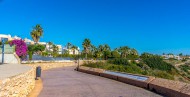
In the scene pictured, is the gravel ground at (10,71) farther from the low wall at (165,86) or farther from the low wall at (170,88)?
the low wall at (170,88)

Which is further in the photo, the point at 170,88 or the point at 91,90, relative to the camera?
the point at 91,90

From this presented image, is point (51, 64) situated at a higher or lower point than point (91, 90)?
higher

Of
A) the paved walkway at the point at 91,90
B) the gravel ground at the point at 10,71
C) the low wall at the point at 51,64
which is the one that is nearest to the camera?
the gravel ground at the point at 10,71

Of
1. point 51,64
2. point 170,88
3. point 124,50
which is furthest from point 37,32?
point 170,88

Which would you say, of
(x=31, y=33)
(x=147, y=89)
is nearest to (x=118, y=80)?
(x=147, y=89)

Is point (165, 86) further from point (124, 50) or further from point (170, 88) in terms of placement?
point (124, 50)

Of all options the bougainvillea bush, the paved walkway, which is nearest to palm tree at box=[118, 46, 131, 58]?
the bougainvillea bush

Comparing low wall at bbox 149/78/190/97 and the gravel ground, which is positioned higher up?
the gravel ground

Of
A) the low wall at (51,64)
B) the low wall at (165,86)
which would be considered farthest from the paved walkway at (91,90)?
the low wall at (51,64)

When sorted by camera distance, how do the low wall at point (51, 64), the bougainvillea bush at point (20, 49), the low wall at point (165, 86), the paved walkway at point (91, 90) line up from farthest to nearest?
the bougainvillea bush at point (20, 49) → the low wall at point (51, 64) → the paved walkway at point (91, 90) → the low wall at point (165, 86)

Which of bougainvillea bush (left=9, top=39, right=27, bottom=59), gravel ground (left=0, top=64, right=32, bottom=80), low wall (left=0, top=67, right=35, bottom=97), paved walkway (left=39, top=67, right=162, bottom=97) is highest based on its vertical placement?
bougainvillea bush (left=9, top=39, right=27, bottom=59)

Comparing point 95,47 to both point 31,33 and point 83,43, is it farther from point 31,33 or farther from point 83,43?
point 31,33

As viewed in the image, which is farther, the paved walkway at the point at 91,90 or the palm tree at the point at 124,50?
the palm tree at the point at 124,50

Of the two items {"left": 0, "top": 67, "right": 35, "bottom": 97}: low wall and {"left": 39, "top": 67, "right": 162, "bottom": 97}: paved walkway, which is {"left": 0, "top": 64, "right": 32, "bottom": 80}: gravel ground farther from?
{"left": 39, "top": 67, "right": 162, "bottom": 97}: paved walkway
